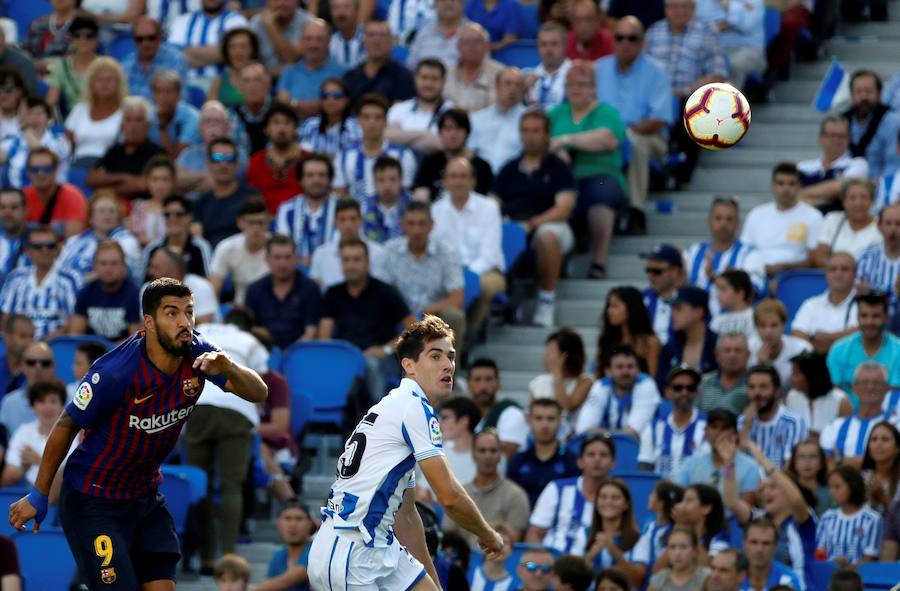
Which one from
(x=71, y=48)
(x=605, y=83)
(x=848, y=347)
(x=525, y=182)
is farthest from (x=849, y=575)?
(x=71, y=48)

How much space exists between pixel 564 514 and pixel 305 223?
4.22 metres

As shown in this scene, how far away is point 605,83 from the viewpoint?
55.6 ft

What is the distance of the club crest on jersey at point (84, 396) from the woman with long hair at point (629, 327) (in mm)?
5861

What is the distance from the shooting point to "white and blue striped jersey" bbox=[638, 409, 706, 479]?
1345 centimetres

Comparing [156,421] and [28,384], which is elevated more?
[156,421]

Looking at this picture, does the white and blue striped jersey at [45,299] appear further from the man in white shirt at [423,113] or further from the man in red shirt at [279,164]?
the man in white shirt at [423,113]

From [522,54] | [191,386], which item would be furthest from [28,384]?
[522,54]

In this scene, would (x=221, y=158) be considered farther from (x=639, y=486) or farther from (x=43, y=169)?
(x=639, y=486)

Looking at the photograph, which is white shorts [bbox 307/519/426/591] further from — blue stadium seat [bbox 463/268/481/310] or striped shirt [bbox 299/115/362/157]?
striped shirt [bbox 299/115/362/157]

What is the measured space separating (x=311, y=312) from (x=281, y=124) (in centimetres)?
218

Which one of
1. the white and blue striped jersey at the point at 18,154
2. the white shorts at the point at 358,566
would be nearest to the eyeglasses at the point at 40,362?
the white and blue striped jersey at the point at 18,154

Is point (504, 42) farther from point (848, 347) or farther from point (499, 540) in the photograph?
point (499, 540)

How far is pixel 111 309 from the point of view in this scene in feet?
50.0

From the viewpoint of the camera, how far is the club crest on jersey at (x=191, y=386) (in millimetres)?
9266
